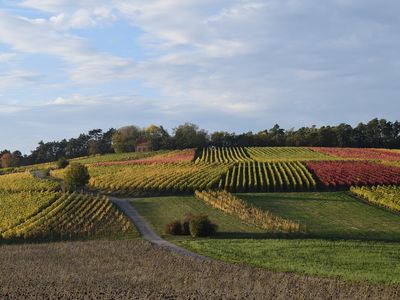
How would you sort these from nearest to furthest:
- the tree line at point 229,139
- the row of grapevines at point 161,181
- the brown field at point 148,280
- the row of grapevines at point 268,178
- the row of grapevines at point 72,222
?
the brown field at point 148,280 → the row of grapevines at point 72,222 → the row of grapevines at point 161,181 → the row of grapevines at point 268,178 → the tree line at point 229,139

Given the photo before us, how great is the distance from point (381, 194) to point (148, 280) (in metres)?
35.3

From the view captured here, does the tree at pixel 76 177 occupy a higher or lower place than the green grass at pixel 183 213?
higher

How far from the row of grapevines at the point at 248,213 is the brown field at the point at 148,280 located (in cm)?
1099

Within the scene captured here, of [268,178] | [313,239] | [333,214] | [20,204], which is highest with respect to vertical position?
[268,178]

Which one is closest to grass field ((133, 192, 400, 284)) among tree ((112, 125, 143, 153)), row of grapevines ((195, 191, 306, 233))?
row of grapevines ((195, 191, 306, 233))

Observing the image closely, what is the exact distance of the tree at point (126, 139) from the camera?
449ft

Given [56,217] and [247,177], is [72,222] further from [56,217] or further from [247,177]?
[247,177]

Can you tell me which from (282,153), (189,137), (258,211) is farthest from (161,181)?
(189,137)

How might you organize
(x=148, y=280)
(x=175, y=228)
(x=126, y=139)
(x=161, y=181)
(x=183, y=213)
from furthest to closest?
(x=126, y=139) < (x=161, y=181) < (x=183, y=213) < (x=175, y=228) < (x=148, y=280)

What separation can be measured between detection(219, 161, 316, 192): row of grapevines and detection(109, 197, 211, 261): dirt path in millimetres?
10875

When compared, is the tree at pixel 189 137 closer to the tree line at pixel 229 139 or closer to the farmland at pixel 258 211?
the tree line at pixel 229 139

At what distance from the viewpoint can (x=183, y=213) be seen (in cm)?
4538

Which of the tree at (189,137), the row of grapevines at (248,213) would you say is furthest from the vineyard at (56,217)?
the tree at (189,137)

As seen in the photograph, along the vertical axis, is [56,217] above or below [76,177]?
below
